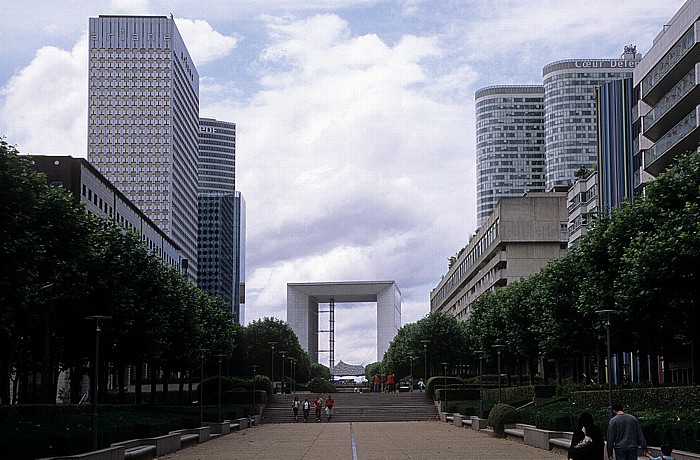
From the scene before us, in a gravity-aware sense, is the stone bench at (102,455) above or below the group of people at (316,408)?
above

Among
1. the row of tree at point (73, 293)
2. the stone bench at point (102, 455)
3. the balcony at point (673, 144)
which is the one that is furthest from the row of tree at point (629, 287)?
the row of tree at point (73, 293)

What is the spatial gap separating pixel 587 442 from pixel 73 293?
29.2 m

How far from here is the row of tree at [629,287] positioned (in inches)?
1574

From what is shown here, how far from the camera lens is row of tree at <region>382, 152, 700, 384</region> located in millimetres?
39969

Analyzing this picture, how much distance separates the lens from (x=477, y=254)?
14150 cm

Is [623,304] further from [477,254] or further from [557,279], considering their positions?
[477,254]

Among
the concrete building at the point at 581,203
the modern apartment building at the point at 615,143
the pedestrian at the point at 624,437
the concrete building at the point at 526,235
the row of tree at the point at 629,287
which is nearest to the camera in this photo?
the pedestrian at the point at 624,437

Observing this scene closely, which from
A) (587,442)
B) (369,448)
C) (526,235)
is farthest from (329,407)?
(587,442)

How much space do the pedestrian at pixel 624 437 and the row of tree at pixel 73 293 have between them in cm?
1833

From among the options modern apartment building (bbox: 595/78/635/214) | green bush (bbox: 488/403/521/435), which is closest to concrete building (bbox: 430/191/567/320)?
modern apartment building (bbox: 595/78/635/214)

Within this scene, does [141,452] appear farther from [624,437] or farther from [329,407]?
[329,407]

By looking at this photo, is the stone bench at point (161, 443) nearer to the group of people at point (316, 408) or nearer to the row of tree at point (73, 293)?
the row of tree at point (73, 293)

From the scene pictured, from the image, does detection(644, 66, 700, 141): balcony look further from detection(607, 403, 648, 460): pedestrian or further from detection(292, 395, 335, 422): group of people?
detection(607, 403, 648, 460): pedestrian

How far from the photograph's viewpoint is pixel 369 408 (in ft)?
287
